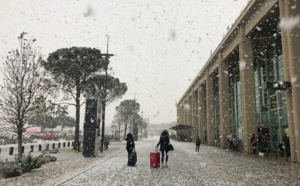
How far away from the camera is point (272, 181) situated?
807 centimetres

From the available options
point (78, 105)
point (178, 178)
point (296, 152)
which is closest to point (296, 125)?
point (296, 152)

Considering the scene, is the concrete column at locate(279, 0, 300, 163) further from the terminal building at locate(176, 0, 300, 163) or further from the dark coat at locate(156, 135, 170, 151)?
the dark coat at locate(156, 135, 170, 151)

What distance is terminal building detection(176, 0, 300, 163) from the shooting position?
44.8 ft

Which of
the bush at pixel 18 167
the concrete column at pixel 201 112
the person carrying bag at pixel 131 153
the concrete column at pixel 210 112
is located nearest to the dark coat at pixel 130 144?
the person carrying bag at pixel 131 153

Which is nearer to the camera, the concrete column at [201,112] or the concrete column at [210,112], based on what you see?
the concrete column at [210,112]

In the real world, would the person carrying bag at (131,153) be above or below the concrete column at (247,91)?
below

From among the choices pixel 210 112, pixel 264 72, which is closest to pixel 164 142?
pixel 264 72

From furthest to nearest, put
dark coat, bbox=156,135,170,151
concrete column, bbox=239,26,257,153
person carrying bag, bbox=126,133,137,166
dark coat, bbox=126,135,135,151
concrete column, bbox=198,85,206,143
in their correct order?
concrete column, bbox=198,85,206,143 < concrete column, bbox=239,26,257,153 < dark coat, bbox=126,135,135,151 < dark coat, bbox=156,135,170,151 < person carrying bag, bbox=126,133,137,166

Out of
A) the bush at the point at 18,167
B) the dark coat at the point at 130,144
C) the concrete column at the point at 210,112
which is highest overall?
the concrete column at the point at 210,112

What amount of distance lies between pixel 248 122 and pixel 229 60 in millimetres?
9166

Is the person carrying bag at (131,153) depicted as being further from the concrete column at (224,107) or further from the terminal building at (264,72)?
the concrete column at (224,107)

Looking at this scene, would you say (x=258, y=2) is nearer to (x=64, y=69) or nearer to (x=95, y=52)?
(x=95, y=52)

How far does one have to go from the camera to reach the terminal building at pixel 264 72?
13.6 meters

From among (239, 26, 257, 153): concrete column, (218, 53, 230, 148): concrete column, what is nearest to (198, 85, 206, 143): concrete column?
(218, 53, 230, 148): concrete column
